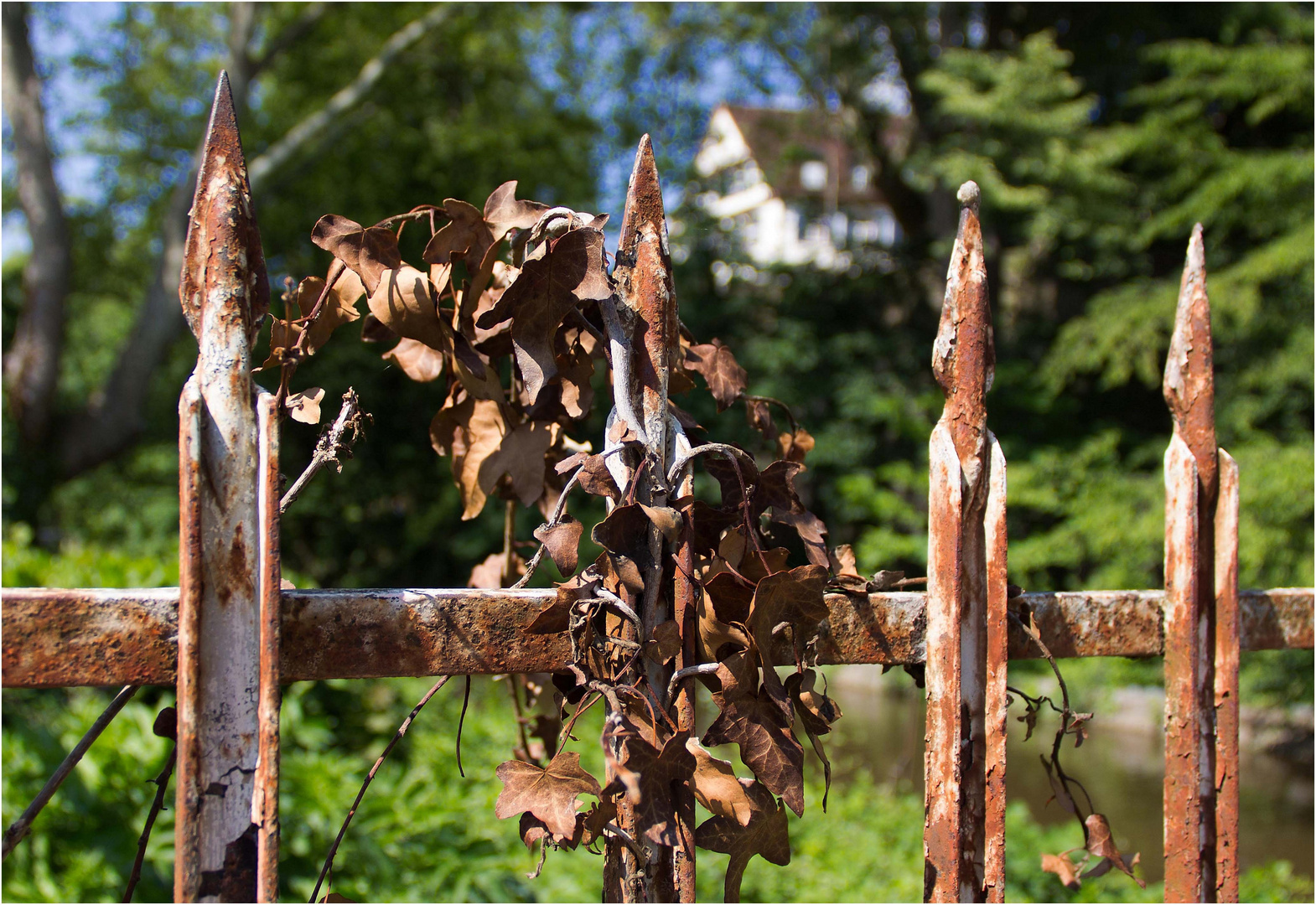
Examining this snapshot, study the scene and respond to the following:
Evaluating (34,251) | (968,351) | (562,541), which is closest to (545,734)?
(562,541)

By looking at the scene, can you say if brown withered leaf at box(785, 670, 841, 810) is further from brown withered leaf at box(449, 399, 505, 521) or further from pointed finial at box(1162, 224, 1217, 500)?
pointed finial at box(1162, 224, 1217, 500)

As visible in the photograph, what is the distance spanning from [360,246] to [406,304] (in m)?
0.07

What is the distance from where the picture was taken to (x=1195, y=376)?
1.13m

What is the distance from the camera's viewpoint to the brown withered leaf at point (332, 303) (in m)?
0.90

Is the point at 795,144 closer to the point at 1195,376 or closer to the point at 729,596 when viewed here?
the point at 1195,376

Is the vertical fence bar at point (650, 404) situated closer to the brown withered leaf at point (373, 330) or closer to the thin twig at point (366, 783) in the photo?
the thin twig at point (366, 783)

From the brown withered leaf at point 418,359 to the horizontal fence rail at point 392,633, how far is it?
0.30m

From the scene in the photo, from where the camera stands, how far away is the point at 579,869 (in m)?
2.81

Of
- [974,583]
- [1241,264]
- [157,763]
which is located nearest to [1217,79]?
[1241,264]

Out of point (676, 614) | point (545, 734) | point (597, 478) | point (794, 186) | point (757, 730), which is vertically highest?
point (794, 186)

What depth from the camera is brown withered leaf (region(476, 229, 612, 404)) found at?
2.68ft

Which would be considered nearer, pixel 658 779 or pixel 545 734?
pixel 658 779

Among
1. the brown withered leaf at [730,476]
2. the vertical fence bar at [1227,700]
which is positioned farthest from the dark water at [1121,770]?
the brown withered leaf at [730,476]

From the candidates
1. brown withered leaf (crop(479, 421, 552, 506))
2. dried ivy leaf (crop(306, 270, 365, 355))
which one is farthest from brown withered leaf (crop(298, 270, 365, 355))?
brown withered leaf (crop(479, 421, 552, 506))
